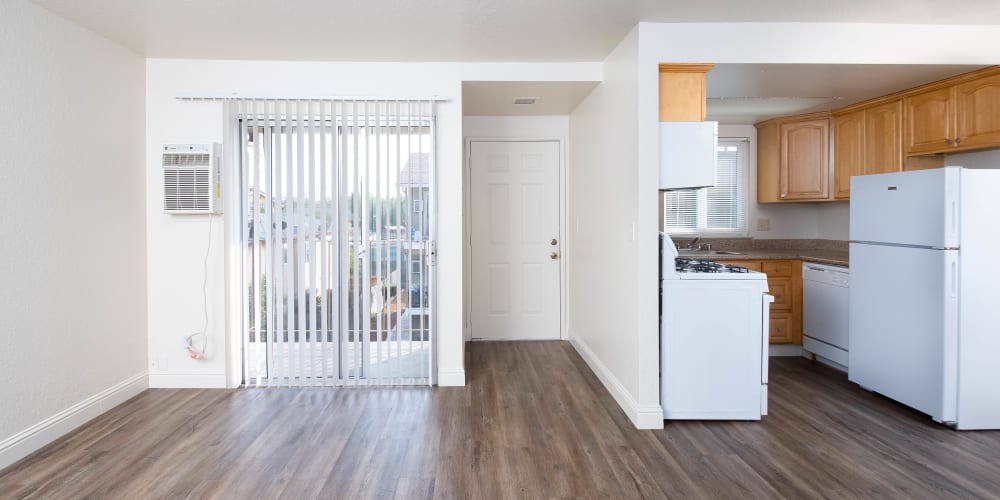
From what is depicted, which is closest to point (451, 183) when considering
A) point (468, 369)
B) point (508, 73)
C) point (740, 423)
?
point (508, 73)

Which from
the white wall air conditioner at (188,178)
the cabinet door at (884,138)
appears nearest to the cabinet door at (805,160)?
the cabinet door at (884,138)

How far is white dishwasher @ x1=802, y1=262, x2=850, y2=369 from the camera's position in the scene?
402cm

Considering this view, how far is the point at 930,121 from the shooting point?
3781 mm

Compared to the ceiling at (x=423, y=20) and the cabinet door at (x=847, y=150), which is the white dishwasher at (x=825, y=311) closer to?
the cabinet door at (x=847, y=150)

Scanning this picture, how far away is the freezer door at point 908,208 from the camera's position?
2924 millimetres

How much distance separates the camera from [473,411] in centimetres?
329

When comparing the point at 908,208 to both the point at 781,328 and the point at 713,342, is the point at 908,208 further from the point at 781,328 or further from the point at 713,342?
the point at 781,328

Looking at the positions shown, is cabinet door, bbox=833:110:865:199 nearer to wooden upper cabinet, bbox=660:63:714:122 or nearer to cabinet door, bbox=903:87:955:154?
cabinet door, bbox=903:87:955:154

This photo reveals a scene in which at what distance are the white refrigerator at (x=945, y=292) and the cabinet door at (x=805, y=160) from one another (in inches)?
57.1

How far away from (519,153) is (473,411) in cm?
282

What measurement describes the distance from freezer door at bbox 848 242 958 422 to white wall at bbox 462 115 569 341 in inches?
109

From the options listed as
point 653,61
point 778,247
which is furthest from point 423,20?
point 778,247

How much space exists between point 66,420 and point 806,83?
523cm

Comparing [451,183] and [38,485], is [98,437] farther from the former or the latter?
[451,183]
